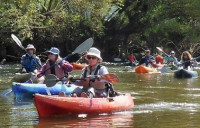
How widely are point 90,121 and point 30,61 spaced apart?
18.8 ft

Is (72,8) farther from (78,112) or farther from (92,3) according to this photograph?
(78,112)

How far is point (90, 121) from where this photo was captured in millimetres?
8625

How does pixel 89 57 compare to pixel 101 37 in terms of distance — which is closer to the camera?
pixel 89 57

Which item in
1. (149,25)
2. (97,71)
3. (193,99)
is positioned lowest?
(193,99)

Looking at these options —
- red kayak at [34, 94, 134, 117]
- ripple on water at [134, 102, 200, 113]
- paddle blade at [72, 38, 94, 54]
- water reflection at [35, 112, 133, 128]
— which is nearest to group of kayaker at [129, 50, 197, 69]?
ripple on water at [134, 102, 200, 113]

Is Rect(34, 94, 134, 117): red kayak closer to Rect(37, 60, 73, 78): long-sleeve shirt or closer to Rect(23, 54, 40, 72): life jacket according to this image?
Rect(37, 60, 73, 78): long-sleeve shirt

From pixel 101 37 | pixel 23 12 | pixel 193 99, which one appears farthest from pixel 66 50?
pixel 193 99

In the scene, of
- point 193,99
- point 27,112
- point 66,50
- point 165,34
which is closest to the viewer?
point 27,112

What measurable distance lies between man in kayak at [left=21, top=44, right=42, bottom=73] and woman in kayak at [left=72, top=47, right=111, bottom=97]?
14.8ft

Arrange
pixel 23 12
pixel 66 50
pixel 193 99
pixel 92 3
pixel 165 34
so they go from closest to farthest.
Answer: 1. pixel 193 99
2. pixel 23 12
3. pixel 92 3
4. pixel 66 50
5. pixel 165 34

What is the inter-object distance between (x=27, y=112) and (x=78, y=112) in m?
1.28

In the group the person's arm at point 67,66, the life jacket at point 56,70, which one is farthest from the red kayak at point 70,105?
the life jacket at point 56,70

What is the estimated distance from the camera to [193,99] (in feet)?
39.1

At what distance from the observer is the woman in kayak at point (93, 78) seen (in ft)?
30.1
